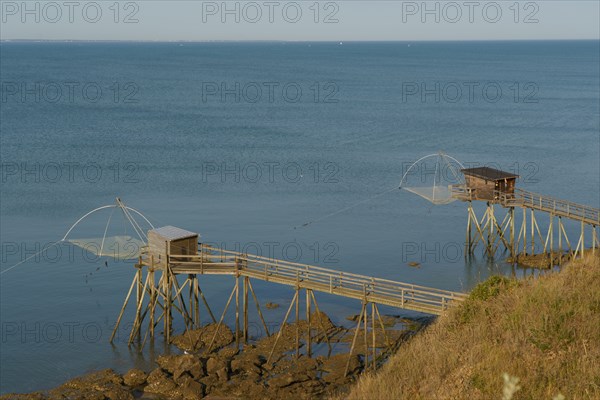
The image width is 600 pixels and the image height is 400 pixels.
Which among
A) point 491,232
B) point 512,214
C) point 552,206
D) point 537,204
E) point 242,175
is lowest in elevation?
point 491,232

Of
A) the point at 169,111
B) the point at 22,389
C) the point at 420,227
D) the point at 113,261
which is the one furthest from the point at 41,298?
the point at 169,111

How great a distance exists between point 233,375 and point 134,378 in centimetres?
340

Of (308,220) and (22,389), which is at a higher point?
(308,220)

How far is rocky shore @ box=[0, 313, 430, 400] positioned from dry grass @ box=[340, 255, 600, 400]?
4.70 metres

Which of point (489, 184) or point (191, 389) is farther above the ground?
point (489, 184)

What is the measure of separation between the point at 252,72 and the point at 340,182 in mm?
117445

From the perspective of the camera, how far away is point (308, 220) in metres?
50.2

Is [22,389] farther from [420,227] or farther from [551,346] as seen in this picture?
[420,227]

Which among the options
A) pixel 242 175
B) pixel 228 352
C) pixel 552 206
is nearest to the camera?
pixel 228 352

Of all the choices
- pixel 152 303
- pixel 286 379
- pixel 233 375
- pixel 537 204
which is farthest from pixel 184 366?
pixel 537 204

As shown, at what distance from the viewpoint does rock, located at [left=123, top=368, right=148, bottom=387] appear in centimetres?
2809

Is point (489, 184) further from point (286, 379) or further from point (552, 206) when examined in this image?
point (286, 379)

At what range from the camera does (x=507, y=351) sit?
20719mm

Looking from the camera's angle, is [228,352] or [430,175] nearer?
[228,352]
